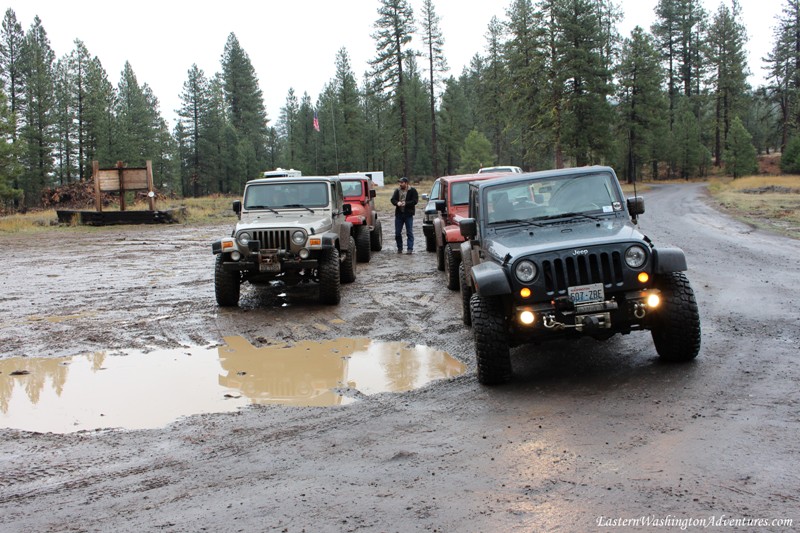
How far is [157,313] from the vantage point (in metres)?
10.3

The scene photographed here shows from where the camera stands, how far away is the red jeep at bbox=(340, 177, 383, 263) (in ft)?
50.1

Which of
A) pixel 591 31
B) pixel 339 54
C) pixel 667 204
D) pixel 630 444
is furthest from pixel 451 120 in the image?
pixel 630 444

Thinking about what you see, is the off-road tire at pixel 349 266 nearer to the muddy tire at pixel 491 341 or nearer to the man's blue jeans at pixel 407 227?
the man's blue jeans at pixel 407 227

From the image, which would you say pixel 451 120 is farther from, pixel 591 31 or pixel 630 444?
pixel 630 444

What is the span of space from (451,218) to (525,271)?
22.2 feet

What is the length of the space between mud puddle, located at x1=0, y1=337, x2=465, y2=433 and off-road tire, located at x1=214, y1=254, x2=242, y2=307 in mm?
2110

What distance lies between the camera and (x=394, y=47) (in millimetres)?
62875

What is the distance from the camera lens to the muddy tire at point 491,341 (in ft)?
19.3

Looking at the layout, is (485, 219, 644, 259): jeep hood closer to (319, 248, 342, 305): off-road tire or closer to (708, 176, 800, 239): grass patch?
(319, 248, 342, 305): off-road tire

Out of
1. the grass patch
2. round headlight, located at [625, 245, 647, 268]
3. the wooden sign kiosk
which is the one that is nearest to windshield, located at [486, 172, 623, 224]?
round headlight, located at [625, 245, 647, 268]

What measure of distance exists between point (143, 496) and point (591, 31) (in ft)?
171

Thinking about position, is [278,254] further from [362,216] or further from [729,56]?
[729,56]

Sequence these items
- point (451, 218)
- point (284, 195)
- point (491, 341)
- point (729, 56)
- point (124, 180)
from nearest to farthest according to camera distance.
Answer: point (491, 341), point (284, 195), point (451, 218), point (124, 180), point (729, 56)

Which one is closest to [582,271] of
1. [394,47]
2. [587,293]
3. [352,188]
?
[587,293]
